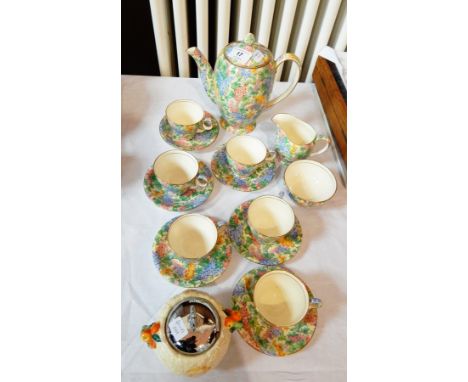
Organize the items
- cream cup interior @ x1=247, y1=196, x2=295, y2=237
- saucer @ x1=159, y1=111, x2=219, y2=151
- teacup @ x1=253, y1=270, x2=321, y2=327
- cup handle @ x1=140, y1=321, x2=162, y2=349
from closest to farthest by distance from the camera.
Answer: cup handle @ x1=140, y1=321, x2=162, y2=349, teacup @ x1=253, y1=270, x2=321, y2=327, cream cup interior @ x1=247, y1=196, x2=295, y2=237, saucer @ x1=159, y1=111, x2=219, y2=151

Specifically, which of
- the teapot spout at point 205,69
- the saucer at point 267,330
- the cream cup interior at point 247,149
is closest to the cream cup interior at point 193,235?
the saucer at point 267,330

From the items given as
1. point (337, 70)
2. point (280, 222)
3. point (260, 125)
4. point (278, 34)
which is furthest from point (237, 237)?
point (278, 34)

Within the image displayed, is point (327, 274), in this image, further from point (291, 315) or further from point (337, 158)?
point (337, 158)

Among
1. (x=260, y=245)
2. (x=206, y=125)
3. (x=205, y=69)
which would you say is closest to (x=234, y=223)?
(x=260, y=245)

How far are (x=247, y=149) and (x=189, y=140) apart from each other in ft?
0.48

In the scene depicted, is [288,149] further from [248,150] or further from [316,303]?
[316,303]

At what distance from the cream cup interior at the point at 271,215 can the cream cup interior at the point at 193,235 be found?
99mm

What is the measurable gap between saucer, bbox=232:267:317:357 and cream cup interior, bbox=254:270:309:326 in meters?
0.01

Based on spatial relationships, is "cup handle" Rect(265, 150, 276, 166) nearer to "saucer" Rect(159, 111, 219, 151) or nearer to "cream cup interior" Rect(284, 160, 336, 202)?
"cream cup interior" Rect(284, 160, 336, 202)

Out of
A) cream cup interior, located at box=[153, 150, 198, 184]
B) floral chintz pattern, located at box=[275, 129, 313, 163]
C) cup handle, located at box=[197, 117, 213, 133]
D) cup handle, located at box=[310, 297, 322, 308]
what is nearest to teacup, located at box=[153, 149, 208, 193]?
cream cup interior, located at box=[153, 150, 198, 184]

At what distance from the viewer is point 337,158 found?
0.86 meters

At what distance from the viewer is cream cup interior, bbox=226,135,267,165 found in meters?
0.80

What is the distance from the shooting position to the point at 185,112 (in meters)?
0.86
